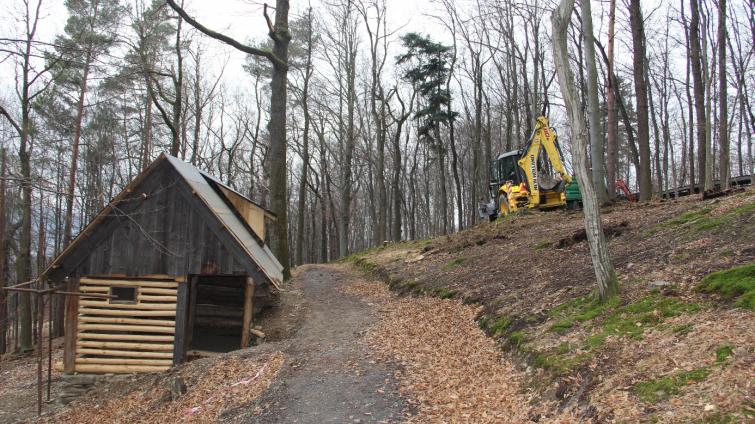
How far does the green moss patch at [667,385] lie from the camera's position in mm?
4340

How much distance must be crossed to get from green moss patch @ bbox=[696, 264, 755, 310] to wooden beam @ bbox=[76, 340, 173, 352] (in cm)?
1066

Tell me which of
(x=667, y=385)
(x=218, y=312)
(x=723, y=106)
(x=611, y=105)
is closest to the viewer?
(x=667, y=385)

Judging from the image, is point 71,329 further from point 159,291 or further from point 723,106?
point 723,106

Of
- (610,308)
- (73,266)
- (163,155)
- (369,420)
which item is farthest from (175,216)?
(610,308)

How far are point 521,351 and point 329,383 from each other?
290 cm

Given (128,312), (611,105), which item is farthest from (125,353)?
(611,105)

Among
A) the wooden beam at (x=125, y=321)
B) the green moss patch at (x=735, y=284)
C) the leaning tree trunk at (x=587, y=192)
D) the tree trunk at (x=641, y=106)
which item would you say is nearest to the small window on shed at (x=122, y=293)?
the wooden beam at (x=125, y=321)

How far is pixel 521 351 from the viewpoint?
6945 millimetres

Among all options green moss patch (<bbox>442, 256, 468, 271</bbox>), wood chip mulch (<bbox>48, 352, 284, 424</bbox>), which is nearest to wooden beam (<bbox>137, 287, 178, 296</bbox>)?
wood chip mulch (<bbox>48, 352, 284, 424</bbox>)

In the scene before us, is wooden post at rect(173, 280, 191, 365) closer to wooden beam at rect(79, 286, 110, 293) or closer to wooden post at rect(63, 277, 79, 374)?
wooden beam at rect(79, 286, 110, 293)

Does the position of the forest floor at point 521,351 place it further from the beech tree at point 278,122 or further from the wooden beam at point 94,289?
the beech tree at point 278,122

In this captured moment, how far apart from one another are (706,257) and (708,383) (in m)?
3.87

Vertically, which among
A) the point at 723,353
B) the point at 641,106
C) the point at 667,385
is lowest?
the point at 667,385

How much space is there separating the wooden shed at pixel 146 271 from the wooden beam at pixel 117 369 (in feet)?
0.07
